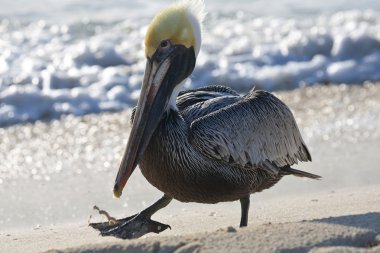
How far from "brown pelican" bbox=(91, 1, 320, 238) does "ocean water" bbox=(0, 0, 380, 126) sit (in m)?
4.61

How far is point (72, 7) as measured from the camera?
16.1m

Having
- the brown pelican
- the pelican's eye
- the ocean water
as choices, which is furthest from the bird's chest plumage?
the ocean water

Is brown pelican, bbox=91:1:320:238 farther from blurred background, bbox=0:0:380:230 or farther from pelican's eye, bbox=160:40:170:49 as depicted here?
blurred background, bbox=0:0:380:230

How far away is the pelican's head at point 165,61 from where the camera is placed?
17.8 feet

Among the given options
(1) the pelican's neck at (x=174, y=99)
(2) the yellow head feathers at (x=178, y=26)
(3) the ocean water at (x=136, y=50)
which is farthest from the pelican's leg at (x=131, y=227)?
(3) the ocean water at (x=136, y=50)

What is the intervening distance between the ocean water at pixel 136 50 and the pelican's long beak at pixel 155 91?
462cm

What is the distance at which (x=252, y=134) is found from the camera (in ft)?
19.0

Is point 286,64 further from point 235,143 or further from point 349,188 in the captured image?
point 235,143

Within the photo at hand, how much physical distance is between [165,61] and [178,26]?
0.23 m

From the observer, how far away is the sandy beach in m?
4.39

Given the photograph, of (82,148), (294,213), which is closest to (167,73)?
(294,213)

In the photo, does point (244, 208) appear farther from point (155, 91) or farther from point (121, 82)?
point (121, 82)

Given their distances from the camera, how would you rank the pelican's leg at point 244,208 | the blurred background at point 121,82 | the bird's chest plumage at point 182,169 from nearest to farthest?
the bird's chest plumage at point 182,169 < the pelican's leg at point 244,208 < the blurred background at point 121,82

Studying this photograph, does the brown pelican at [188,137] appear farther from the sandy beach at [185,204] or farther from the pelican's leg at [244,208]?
the sandy beach at [185,204]
